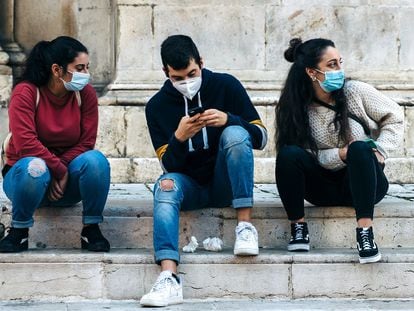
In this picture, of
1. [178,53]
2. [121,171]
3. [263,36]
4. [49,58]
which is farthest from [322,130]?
[263,36]

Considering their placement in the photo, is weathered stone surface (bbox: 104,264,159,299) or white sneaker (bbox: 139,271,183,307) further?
weathered stone surface (bbox: 104,264,159,299)

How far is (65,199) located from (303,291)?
4.78ft

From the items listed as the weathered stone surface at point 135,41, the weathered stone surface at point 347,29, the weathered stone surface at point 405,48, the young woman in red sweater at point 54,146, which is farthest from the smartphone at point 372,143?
the weathered stone surface at point 135,41

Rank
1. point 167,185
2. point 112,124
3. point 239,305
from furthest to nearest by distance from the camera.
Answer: point 112,124 → point 167,185 → point 239,305

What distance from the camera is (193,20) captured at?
8.61 meters

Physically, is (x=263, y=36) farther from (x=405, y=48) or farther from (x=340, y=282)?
(x=340, y=282)

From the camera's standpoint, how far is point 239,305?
5582 millimetres

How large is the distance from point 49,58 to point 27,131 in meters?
0.44

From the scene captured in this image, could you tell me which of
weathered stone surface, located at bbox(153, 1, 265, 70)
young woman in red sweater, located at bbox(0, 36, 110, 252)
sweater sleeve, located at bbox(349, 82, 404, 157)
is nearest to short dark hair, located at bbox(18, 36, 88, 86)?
young woman in red sweater, located at bbox(0, 36, 110, 252)

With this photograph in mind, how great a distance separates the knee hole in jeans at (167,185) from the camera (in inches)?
228

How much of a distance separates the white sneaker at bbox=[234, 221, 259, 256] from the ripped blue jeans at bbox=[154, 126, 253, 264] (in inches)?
4.7

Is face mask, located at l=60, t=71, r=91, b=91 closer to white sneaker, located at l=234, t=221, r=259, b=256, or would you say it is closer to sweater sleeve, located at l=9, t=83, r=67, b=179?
sweater sleeve, located at l=9, t=83, r=67, b=179

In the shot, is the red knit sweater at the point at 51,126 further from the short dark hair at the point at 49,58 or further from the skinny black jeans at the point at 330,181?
the skinny black jeans at the point at 330,181

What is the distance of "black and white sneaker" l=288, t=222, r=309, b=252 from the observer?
592 cm
